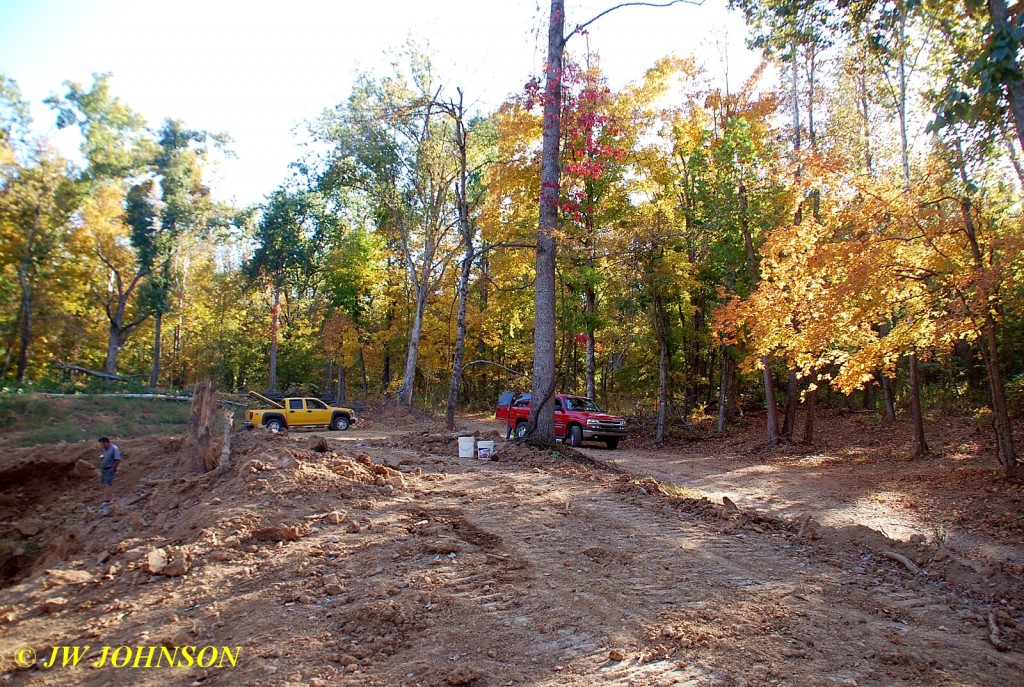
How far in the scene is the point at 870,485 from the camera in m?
14.8

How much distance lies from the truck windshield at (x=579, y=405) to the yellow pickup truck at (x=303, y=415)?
34.2 ft

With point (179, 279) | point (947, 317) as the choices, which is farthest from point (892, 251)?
point (179, 279)

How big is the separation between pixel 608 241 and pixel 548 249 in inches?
275

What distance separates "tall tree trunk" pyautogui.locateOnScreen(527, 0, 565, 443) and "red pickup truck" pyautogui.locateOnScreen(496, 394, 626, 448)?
689cm

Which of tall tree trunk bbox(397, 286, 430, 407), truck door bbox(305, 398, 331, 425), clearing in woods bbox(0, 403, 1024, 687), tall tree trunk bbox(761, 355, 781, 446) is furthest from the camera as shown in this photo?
tall tree trunk bbox(397, 286, 430, 407)

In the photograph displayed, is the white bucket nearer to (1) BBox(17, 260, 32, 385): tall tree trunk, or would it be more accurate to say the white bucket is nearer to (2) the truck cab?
(2) the truck cab

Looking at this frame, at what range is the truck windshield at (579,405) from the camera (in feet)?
73.0

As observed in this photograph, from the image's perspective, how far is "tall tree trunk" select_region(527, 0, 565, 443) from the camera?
46.5 ft

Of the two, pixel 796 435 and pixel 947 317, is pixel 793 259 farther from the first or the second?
pixel 796 435

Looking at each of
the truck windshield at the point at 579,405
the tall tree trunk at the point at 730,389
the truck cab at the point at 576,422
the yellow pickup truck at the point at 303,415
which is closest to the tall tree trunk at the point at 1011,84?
the truck cab at the point at 576,422

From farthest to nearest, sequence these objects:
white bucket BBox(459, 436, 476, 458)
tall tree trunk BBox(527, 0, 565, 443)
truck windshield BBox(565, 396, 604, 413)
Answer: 1. truck windshield BBox(565, 396, 604, 413)
2. tall tree trunk BBox(527, 0, 565, 443)
3. white bucket BBox(459, 436, 476, 458)

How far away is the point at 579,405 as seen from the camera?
22.5 meters

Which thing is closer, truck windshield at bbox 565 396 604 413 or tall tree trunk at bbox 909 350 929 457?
tall tree trunk at bbox 909 350 929 457

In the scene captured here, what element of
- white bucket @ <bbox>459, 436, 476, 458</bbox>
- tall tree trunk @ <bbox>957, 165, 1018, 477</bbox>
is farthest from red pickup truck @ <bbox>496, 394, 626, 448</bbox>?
tall tree trunk @ <bbox>957, 165, 1018, 477</bbox>
